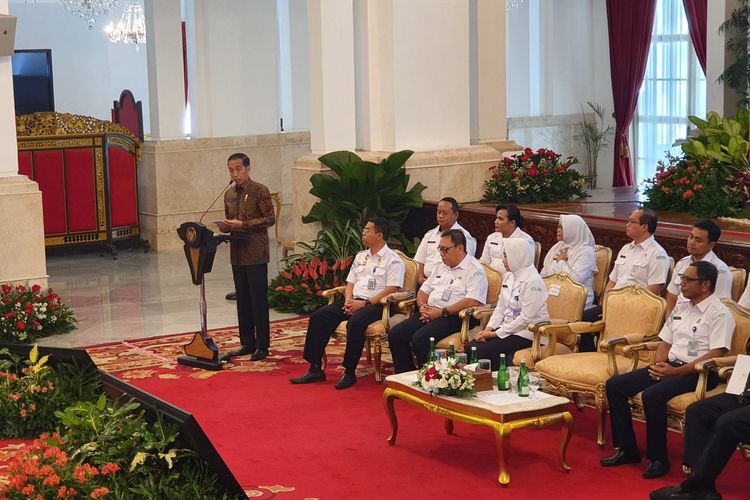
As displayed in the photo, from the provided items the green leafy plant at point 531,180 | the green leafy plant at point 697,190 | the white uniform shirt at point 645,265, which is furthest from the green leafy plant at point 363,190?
the white uniform shirt at point 645,265

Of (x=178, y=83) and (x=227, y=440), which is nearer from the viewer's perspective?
(x=227, y=440)

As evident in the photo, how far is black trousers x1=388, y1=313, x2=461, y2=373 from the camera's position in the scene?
26.7ft

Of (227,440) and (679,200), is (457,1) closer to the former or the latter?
(679,200)

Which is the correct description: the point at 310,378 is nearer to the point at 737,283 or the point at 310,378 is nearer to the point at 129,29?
the point at 737,283

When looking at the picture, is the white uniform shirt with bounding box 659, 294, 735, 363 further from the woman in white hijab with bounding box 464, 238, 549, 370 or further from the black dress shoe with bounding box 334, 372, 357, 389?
the black dress shoe with bounding box 334, 372, 357, 389

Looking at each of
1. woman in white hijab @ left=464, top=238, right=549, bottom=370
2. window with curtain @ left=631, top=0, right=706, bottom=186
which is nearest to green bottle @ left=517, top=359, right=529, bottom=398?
woman in white hijab @ left=464, top=238, right=549, bottom=370

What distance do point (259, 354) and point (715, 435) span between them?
4.42 metres

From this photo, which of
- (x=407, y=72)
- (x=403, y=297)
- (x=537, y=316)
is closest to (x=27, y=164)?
(x=407, y=72)

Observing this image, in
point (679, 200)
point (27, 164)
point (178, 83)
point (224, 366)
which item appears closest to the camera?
point (224, 366)

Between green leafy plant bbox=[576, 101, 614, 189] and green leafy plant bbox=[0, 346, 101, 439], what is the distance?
42.7 ft

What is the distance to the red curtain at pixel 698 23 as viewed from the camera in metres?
17.0

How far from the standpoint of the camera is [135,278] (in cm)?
1376

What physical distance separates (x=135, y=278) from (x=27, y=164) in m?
2.23

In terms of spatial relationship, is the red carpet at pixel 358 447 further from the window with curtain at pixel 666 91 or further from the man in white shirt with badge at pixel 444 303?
the window with curtain at pixel 666 91
